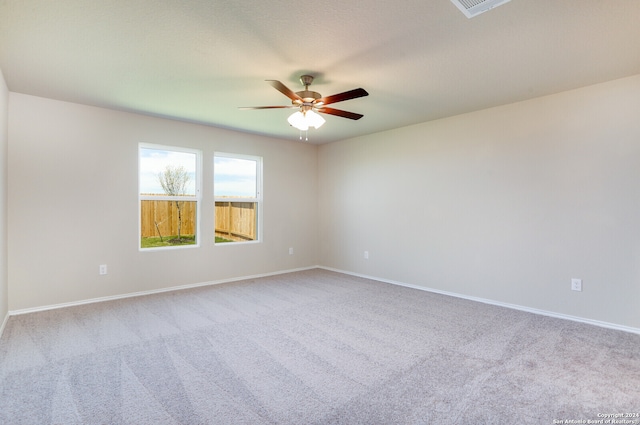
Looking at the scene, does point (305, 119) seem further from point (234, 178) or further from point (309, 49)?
point (234, 178)

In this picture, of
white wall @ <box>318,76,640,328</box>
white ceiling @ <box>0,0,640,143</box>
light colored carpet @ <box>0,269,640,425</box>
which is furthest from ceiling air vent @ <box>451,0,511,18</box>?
light colored carpet @ <box>0,269,640,425</box>

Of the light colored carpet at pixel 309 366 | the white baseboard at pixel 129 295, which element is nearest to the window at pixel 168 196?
the white baseboard at pixel 129 295

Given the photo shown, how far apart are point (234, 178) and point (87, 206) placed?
198 centimetres

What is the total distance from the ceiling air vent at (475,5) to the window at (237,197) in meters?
3.87

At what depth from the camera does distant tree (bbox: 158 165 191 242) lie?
14.7 ft

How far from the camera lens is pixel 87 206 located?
12.5ft

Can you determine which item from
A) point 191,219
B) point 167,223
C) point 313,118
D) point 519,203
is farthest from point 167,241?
point 519,203

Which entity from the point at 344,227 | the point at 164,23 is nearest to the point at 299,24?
the point at 164,23

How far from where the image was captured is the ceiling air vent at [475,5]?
5.88 feet

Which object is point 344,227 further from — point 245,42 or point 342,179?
point 245,42

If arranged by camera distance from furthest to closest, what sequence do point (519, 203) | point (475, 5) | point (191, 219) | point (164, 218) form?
point (191, 219), point (164, 218), point (519, 203), point (475, 5)

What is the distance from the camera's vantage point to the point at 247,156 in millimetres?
5219

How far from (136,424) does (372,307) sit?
101 inches

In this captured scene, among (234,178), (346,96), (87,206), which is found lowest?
(87,206)
